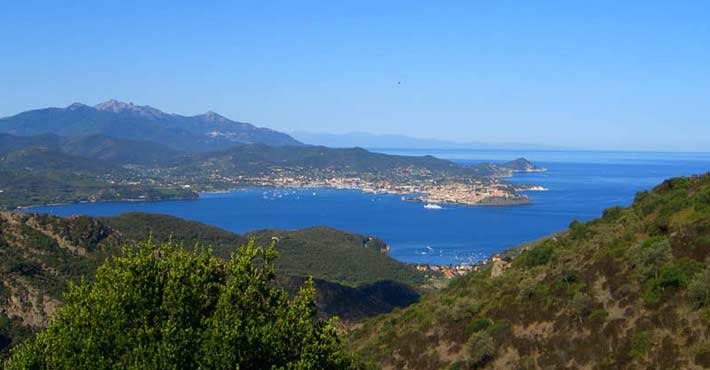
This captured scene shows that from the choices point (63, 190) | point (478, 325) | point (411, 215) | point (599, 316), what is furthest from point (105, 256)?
point (63, 190)

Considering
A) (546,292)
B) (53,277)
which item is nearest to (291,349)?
(546,292)

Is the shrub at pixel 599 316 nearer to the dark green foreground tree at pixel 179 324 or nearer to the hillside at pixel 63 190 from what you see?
the dark green foreground tree at pixel 179 324

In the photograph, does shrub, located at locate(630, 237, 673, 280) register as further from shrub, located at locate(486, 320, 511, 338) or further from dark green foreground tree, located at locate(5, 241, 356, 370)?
dark green foreground tree, located at locate(5, 241, 356, 370)

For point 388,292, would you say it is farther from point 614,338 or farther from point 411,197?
point 411,197

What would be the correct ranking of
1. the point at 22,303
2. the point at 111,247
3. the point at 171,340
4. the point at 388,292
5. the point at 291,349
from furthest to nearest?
the point at 388,292 → the point at 111,247 → the point at 22,303 → the point at 291,349 → the point at 171,340

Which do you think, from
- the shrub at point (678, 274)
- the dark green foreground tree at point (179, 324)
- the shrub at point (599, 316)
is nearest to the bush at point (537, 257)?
the shrub at point (599, 316)

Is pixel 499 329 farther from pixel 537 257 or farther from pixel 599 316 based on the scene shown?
pixel 537 257

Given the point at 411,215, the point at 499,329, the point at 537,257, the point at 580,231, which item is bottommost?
the point at 411,215
